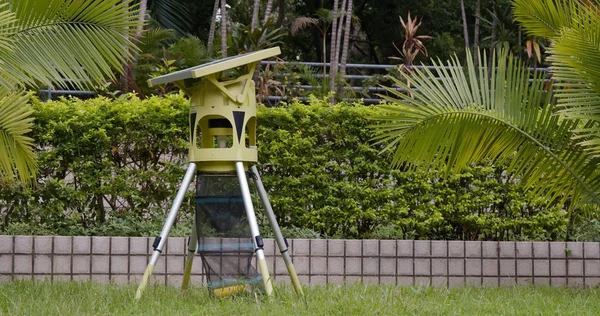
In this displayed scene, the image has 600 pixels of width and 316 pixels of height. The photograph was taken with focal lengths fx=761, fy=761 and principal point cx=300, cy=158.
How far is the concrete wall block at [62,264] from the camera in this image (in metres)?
5.76

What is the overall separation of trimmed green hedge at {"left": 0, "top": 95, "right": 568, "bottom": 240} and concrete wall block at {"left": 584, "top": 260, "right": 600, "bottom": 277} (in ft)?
1.17

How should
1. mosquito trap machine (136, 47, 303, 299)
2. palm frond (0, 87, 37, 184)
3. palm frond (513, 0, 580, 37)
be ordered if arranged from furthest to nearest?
palm frond (513, 0, 580, 37), palm frond (0, 87, 37, 184), mosquito trap machine (136, 47, 303, 299)

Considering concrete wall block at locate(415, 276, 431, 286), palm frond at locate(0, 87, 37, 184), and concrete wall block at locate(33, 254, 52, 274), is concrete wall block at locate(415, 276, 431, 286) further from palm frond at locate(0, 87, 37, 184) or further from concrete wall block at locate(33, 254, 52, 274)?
palm frond at locate(0, 87, 37, 184)

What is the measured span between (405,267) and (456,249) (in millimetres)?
437

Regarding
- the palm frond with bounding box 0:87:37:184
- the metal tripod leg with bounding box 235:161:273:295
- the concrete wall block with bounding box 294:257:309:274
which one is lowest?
the concrete wall block with bounding box 294:257:309:274

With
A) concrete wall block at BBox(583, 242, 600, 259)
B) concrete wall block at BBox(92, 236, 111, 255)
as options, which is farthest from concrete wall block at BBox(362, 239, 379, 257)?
concrete wall block at BBox(92, 236, 111, 255)

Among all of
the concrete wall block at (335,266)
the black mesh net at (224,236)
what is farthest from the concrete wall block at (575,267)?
the black mesh net at (224,236)

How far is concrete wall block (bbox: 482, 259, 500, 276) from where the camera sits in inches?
238

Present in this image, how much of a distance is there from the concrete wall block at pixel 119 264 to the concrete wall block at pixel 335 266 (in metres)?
1.55

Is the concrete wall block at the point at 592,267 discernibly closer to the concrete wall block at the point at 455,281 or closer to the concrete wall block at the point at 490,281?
the concrete wall block at the point at 490,281

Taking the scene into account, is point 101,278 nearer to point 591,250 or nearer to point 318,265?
point 318,265

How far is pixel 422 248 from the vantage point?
602cm

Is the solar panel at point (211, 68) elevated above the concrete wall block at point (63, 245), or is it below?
above

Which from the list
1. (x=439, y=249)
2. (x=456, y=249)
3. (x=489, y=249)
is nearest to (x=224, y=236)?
(x=439, y=249)
